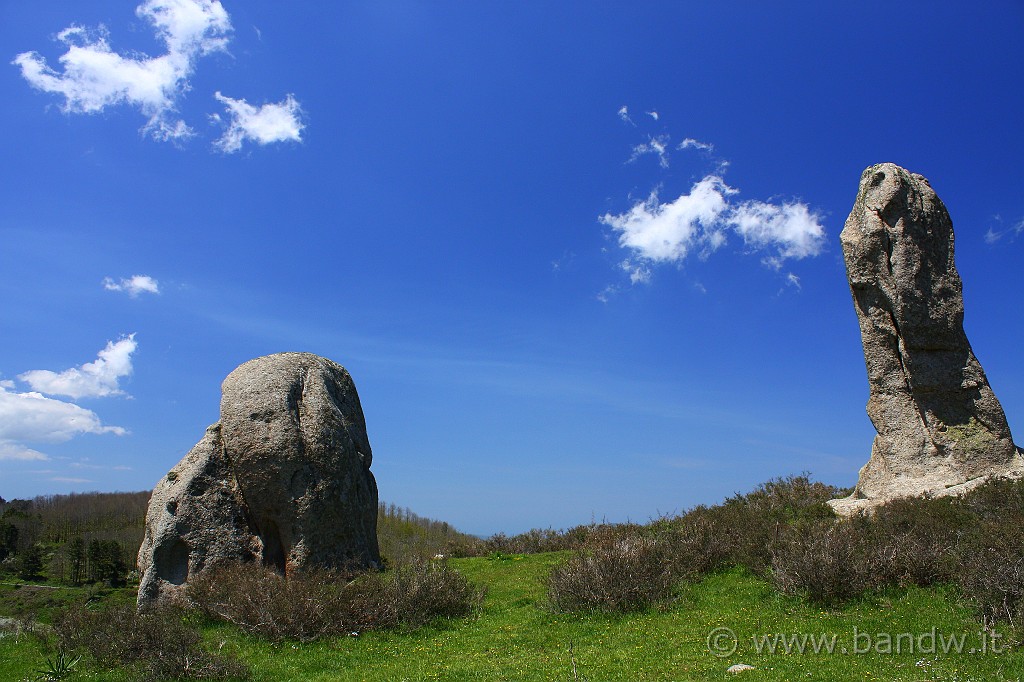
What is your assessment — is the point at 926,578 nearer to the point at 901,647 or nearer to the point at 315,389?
the point at 901,647

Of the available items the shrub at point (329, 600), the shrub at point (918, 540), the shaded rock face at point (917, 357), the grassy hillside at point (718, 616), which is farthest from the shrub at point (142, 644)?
the shaded rock face at point (917, 357)

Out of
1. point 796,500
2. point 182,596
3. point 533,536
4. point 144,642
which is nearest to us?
point 144,642

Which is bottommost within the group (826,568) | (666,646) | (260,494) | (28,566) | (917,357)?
(28,566)

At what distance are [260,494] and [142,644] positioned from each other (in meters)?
4.42

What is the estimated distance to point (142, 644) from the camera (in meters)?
9.43

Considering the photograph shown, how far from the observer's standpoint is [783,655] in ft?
25.6

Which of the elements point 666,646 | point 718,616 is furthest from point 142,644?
point 718,616

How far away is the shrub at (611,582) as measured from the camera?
10688 mm

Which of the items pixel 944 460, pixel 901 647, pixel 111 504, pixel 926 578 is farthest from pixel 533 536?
pixel 111 504

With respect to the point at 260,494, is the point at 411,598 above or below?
below

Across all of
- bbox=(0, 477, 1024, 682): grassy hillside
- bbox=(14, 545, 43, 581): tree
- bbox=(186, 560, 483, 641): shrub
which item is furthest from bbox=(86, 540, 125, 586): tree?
bbox=(186, 560, 483, 641): shrub

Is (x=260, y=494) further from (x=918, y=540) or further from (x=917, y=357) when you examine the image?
(x=917, y=357)

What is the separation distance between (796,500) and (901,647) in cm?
1143

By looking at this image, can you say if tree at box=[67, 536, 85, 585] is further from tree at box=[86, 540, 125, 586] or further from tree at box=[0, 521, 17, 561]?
tree at box=[0, 521, 17, 561]
